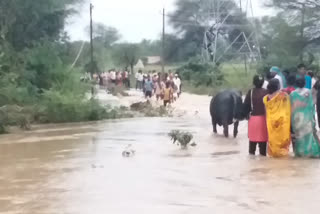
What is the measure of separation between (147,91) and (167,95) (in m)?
5.27

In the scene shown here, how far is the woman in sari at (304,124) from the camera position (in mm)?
12305

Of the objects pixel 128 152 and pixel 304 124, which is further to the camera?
pixel 128 152

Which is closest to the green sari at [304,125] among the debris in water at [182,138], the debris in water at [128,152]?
the debris in water at [182,138]

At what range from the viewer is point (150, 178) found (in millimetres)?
10859

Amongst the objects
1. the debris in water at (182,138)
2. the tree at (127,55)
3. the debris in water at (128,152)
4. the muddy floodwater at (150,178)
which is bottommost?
the muddy floodwater at (150,178)

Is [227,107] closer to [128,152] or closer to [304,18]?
[128,152]

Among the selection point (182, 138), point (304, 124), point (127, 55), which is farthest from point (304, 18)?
point (304, 124)

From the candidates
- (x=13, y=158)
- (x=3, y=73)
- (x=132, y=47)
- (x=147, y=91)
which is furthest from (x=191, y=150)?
(x=132, y=47)

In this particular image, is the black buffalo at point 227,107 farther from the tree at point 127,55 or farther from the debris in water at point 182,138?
the tree at point 127,55

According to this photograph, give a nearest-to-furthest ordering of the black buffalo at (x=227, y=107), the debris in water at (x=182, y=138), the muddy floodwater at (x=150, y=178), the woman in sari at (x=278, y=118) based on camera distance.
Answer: the muddy floodwater at (x=150, y=178) → the woman in sari at (x=278, y=118) → the debris in water at (x=182, y=138) → the black buffalo at (x=227, y=107)

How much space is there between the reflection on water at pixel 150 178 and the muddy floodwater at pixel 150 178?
0.01 metres

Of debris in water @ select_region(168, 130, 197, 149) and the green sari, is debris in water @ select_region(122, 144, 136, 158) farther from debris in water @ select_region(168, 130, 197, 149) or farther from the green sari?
the green sari

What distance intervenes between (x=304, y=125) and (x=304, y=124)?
0.7 inches

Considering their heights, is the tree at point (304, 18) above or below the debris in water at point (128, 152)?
above
